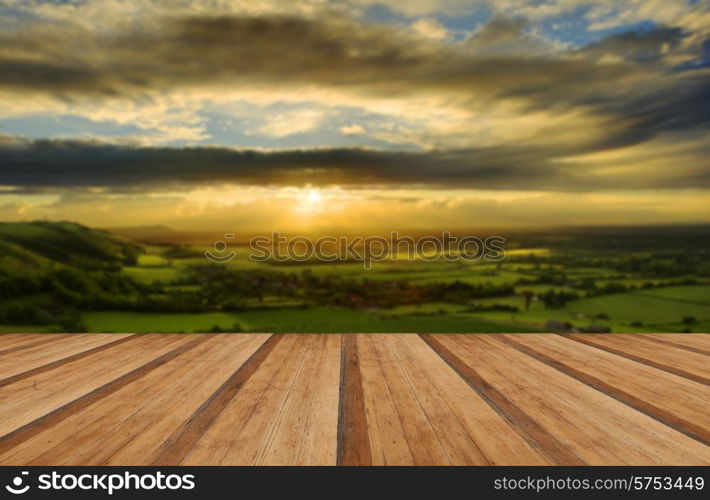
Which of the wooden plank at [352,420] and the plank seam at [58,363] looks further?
the plank seam at [58,363]

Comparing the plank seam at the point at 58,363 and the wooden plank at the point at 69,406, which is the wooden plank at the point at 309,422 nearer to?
the wooden plank at the point at 69,406

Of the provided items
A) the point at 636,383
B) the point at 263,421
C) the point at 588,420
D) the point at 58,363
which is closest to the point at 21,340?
the point at 58,363

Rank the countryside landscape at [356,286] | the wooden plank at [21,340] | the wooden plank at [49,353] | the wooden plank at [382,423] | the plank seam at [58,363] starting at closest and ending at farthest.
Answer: the wooden plank at [382,423], the plank seam at [58,363], the wooden plank at [49,353], the wooden plank at [21,340], the countryside landscape at [356,286]

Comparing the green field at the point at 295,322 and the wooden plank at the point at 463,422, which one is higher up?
the wooden plank at the point at 463,422

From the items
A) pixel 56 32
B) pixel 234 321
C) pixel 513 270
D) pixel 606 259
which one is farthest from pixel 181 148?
pixel 606 259

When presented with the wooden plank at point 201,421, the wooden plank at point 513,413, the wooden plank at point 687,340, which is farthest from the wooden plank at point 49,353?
the wooden plank at point 687,340
